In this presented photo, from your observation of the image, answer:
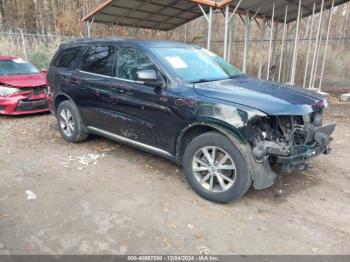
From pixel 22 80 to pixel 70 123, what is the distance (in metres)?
3.03

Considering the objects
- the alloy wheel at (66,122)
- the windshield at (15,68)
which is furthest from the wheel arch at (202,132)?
the windshield at (15,68)

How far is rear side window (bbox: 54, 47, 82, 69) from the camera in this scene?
5.71 meters

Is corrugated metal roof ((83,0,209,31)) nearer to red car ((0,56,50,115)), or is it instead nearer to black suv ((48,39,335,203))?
red car ((0,56,50,115))

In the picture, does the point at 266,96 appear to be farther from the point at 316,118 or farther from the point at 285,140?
the point at 316,118

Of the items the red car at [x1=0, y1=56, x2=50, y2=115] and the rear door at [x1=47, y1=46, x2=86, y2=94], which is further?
the red car at [x1=0, y1=56, x2=50, y2=115]

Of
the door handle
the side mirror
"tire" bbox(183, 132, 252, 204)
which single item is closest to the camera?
"tire" bbox(183, 132, 252, 204)

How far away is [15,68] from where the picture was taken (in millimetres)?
8812

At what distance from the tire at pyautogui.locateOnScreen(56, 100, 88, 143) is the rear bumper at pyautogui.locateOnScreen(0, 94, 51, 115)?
182 centimetres

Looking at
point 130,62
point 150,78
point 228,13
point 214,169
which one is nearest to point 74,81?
point 130,62

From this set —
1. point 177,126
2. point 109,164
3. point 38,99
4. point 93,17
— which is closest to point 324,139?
point 177,126

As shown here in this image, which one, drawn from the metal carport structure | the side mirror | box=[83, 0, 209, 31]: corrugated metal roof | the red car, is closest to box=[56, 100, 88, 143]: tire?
the red car

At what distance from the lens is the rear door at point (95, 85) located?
5.00 metres

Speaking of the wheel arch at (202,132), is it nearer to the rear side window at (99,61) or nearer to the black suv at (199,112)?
the black suv at (199,112)

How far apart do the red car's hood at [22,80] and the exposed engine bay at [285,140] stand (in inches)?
250
